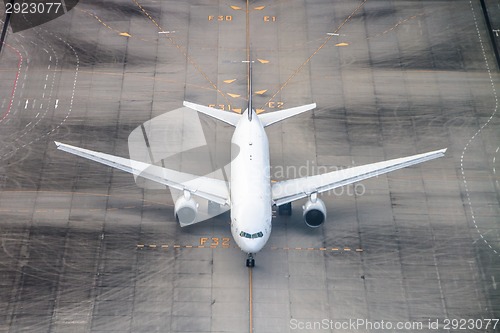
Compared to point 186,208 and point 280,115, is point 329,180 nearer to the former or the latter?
point 280,115

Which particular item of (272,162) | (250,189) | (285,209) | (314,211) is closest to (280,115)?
(272,162)

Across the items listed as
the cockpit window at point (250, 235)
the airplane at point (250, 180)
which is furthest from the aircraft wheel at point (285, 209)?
the cockpit window at point (250, 235)

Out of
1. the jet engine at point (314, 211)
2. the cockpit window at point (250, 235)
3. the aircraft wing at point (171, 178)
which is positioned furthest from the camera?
the jet engine at point (314, 211)


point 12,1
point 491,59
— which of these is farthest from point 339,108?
point 12,1

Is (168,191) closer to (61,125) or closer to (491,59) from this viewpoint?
(61,125)

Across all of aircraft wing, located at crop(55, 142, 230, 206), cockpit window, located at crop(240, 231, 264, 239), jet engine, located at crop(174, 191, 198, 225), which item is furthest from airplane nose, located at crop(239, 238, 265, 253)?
jet engine, located at crop(174, 191, 198, 225)

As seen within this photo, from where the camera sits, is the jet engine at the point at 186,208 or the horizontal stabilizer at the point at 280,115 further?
the horizontal stabilizer at the point at 280,115

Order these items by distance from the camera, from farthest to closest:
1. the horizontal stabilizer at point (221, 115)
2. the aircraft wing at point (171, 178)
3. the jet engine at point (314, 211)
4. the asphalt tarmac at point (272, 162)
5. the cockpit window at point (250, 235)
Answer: the horizontal stabilizer at point (221, 115), the jet engine at point (314, 211), the aircraft wing at point (171, 178), the asphalt tarmac at point (272, 162), the cockpit window at point (250, 235)

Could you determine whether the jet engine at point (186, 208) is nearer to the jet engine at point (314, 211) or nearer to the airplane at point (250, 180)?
the airplane at point (250, 180)

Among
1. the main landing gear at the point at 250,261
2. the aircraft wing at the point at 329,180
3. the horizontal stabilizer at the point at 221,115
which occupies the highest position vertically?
the horizontal stabilizer at the point at 221,115

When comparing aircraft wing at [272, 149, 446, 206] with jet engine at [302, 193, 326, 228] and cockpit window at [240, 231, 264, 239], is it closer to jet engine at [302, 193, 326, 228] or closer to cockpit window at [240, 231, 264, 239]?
jet engine at [302, 193, 326, 228]
